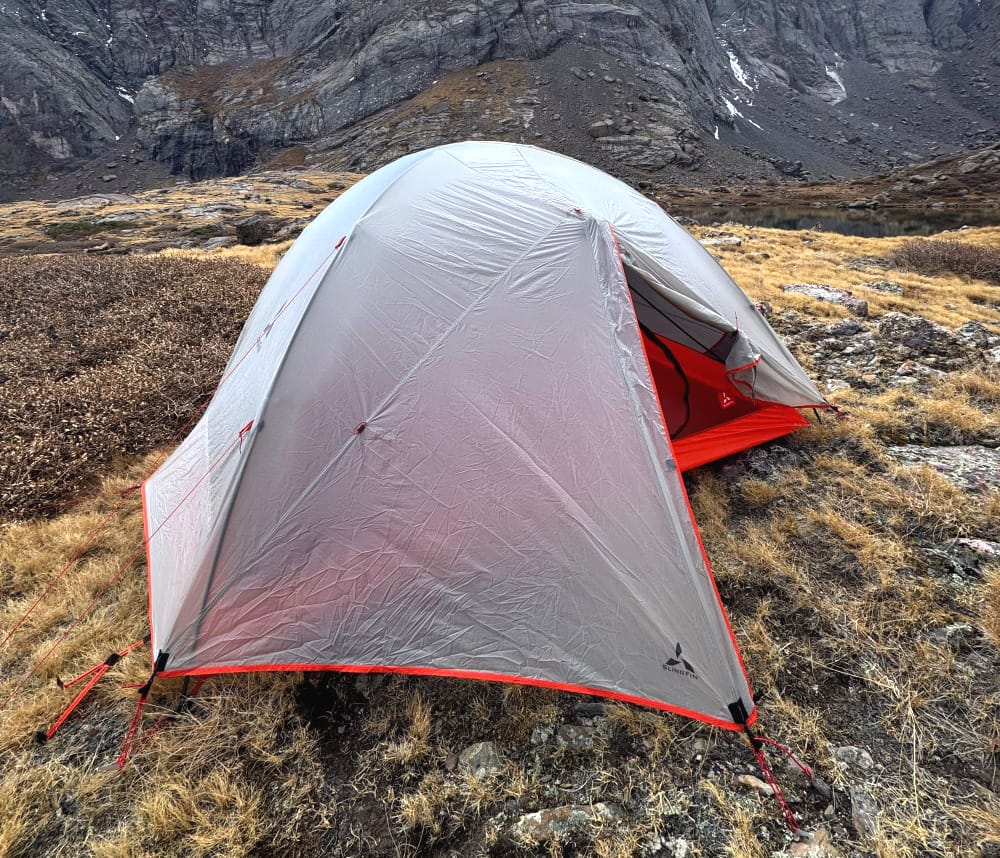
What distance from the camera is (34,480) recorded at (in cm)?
495

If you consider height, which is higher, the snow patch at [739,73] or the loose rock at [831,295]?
the snow patch at [739,73]

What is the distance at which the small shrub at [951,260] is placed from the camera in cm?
1292

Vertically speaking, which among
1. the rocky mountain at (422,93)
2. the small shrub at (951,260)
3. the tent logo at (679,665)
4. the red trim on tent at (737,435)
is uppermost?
the rocky mountain at (422,93)

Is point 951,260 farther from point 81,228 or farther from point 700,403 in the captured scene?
point 81,228

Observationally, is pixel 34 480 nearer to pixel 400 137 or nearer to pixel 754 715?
pixel 754 715

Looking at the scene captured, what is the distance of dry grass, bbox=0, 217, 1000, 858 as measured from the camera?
222 centimetres

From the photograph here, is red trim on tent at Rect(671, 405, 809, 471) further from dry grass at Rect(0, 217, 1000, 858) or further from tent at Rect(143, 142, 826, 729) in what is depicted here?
tent at Rect(143, 142, 826, 729)

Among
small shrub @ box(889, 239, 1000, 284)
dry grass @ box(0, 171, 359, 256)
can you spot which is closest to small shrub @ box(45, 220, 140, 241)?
dry grass @ box(0, 171, 359, 256)

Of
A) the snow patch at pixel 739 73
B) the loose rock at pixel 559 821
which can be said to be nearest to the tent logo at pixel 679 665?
the loose rock at pixel 559 821

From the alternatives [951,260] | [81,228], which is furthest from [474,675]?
[81,228]

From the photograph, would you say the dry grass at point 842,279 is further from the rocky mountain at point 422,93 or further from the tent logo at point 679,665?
the rocky mountain at point 422,93

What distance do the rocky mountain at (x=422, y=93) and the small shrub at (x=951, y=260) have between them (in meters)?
53.4

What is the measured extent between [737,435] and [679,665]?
314 centimetres

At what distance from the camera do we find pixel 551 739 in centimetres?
263
